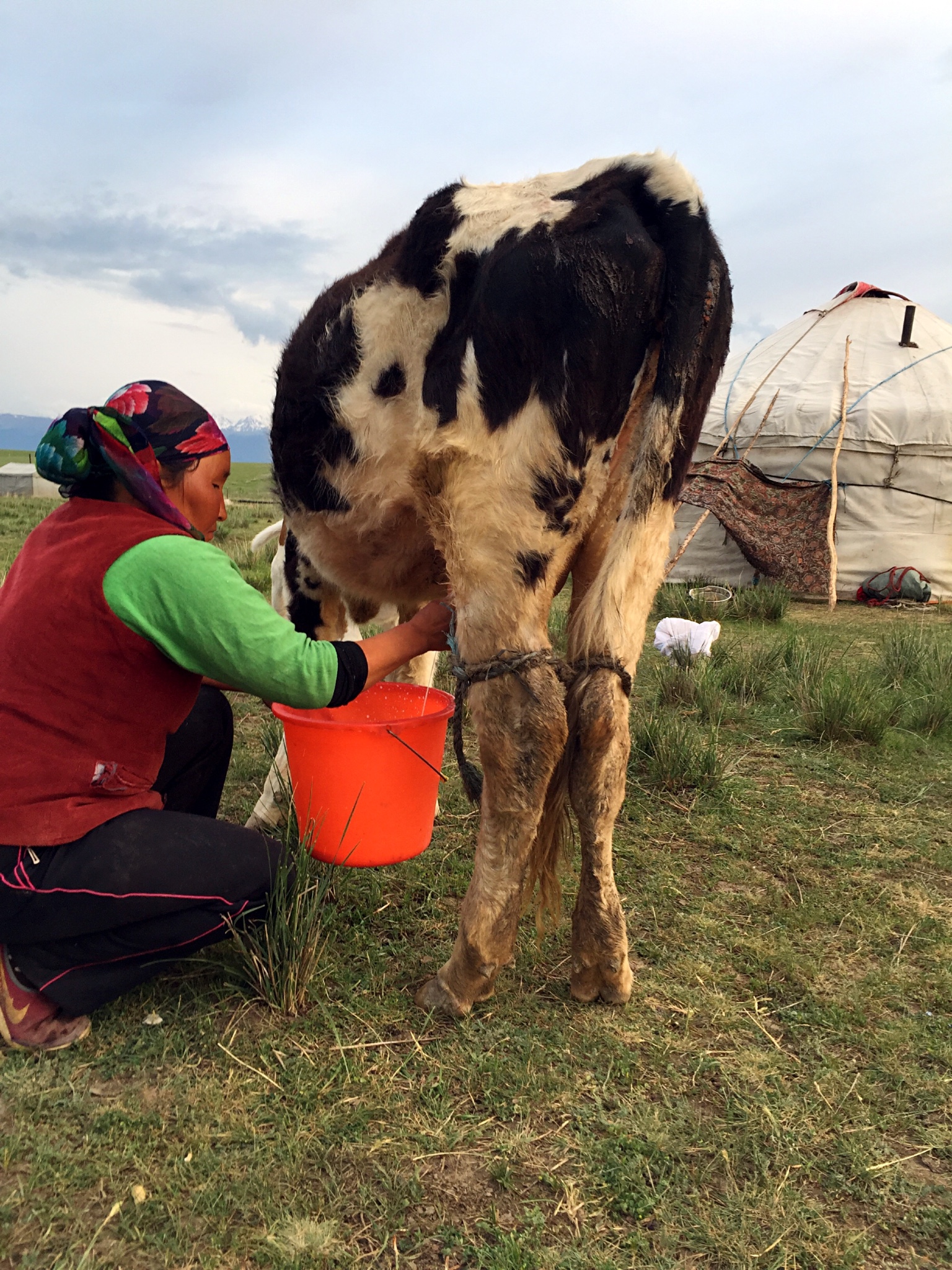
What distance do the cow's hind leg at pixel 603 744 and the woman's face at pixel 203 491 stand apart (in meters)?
1.07

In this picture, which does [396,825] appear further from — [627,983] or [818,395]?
[818,395]

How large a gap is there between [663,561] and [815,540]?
761 centimetres

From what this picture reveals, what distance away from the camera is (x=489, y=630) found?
2297 mm

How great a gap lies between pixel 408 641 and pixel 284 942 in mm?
861

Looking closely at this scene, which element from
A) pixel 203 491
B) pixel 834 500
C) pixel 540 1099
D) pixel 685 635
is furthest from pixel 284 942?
pixel 834 500

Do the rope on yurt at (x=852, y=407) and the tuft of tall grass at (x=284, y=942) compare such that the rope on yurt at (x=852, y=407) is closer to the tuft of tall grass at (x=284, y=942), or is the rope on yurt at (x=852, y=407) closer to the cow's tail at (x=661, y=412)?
the cow's tail at (x=661, y=412)

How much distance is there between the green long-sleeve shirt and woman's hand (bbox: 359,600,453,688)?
20 cm

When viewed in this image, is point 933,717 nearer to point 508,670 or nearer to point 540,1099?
point 508,670

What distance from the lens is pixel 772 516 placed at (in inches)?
375

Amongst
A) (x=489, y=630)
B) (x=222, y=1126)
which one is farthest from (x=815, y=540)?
(x=222, y=1126)

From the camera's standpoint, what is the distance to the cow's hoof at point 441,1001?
234 centimetres

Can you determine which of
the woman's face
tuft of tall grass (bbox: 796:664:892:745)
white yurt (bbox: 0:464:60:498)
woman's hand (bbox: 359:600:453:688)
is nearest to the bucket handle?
woman's hand (bbox: 359:600:453:688)

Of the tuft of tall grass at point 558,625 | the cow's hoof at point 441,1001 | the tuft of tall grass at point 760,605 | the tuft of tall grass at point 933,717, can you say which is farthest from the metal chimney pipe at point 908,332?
the cow's hoof at point 441,1001

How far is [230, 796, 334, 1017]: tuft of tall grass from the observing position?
7.52 feet
